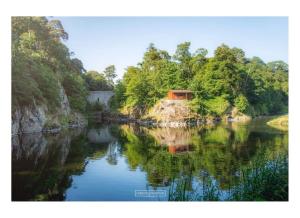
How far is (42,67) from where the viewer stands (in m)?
12.2

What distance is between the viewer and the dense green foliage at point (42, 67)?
9.89 meters

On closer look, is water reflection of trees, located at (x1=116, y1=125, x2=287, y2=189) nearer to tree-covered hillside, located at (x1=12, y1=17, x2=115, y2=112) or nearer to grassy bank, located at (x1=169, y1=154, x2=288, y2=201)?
grassy bank, located at (x1=169, y1=154, x2=288, y2=201)

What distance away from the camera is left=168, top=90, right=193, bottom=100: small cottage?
10039 mm

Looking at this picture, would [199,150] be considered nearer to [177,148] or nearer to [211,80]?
[177,148]

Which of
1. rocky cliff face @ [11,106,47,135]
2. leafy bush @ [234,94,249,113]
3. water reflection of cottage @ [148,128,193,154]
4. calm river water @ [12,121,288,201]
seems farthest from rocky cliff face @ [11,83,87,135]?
leafy bush @ [234,94,249,113]

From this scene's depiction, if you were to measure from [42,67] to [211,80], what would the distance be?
5102mm

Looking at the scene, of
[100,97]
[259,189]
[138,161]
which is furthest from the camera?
[100,97]

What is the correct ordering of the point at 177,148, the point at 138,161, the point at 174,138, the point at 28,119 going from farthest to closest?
1. the point at 28,119
2. the point at 174,138
3. the point at 177,148
4. the point at 138,161

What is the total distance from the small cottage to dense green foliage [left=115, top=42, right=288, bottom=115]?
0.44 ft

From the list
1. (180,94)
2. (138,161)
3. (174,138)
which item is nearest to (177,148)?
(174,138)

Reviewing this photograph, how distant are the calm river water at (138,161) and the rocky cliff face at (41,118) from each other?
0.32m

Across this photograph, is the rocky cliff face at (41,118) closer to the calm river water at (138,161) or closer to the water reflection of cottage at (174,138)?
the calm river water at (138,161)
